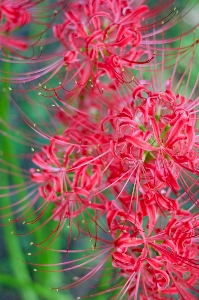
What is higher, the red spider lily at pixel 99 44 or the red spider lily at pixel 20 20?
the red spider lily at pixel 20 20

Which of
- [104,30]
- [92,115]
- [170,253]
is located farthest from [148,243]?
[104,30]

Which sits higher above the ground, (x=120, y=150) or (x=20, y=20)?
(x=20, y=20)

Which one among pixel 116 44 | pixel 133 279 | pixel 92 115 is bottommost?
pixel 133 279

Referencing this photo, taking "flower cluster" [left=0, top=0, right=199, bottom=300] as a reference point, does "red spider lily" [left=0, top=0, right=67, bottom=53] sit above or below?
above

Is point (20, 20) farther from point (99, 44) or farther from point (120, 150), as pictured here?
point (120, 150)

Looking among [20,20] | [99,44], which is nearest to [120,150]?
[99,44]

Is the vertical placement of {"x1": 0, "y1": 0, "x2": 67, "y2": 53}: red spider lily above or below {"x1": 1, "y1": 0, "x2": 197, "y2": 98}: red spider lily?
above

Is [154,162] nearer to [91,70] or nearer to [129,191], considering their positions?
[129,191]

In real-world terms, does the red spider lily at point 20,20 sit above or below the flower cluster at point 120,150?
above
